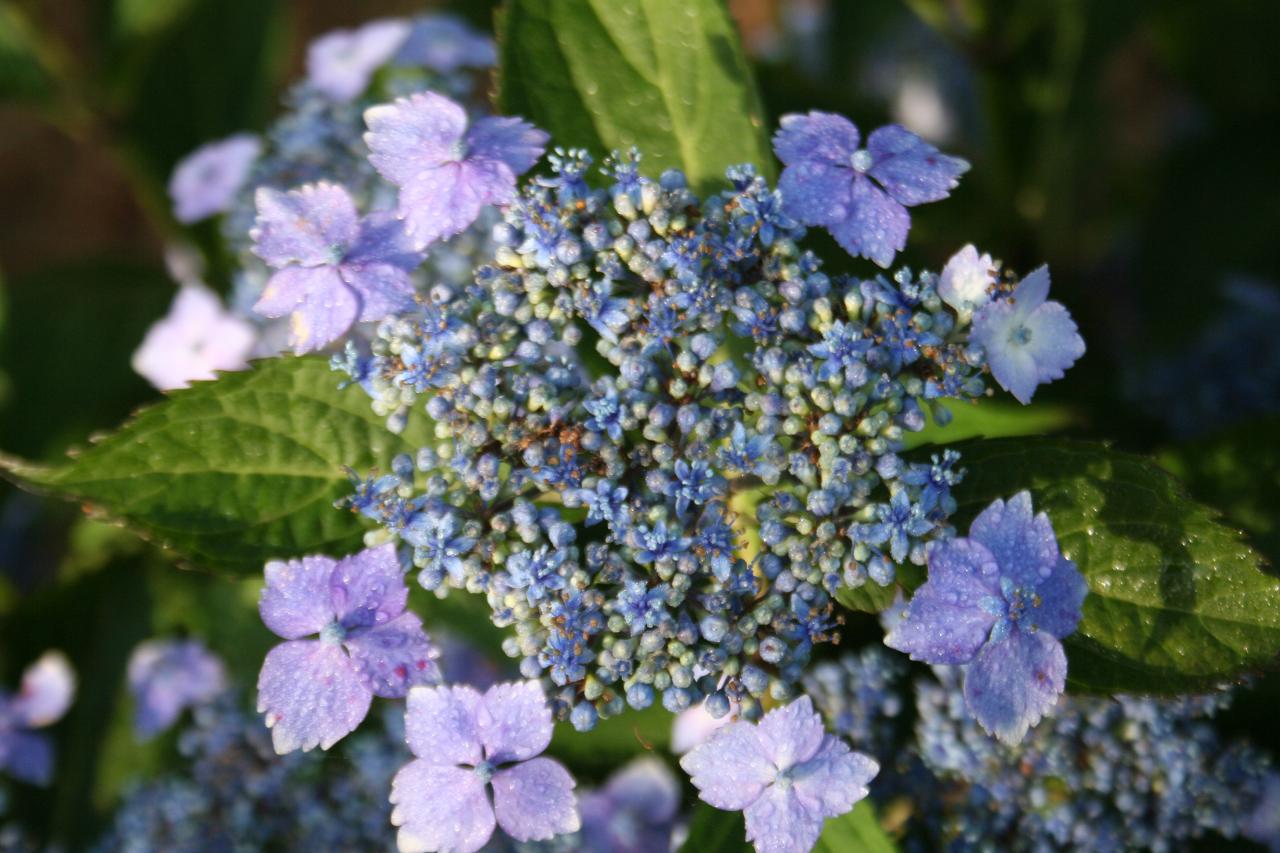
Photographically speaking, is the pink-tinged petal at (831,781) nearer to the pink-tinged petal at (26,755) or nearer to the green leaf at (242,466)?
the green leaf at (242,466)

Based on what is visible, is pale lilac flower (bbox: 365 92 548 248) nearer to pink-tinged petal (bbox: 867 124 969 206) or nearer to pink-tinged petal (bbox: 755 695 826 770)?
pink-tinged petal (bbox: 867 124 969 206)

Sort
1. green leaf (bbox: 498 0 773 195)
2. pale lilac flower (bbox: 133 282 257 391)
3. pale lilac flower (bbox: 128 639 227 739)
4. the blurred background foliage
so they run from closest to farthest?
1. green leaf (bbox: 498 0 773 195)
2. pale lilac flower (bbox: 133 282 257 391)
3. pale lilac flower (bbox: 128 639 227 739)
4. the blurred background foliage

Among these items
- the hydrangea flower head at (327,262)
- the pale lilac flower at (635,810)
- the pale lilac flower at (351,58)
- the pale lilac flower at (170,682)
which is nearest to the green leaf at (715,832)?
the pale lilac flower at (635,810)

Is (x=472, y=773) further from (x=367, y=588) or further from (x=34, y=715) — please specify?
(x=34, y=715)

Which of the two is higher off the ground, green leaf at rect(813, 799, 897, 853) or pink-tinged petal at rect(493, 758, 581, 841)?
pink-tinged petal at rect(493, 758, 581, 841)

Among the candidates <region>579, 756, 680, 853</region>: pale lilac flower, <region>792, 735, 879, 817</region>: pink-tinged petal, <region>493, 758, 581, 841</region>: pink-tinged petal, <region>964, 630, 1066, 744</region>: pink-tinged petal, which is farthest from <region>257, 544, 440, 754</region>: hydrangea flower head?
<region>579, 756, 680, 853</region>: pale lilac flower

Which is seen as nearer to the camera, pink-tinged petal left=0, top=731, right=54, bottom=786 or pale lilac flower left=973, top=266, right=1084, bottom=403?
pale lilac flower left=973, top=266, right=1084, bottom=403

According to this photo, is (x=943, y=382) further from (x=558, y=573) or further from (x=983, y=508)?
(x=558, y=573)
